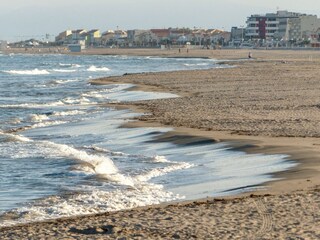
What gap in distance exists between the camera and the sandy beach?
9.40 m

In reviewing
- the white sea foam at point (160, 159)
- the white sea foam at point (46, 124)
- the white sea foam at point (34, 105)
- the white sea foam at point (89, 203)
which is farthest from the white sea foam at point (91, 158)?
the white sea foam at point (34, 105)

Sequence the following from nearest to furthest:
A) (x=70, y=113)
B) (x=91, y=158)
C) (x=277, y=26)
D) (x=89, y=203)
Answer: (x=89, y=203) < (x=91, y=158) < (x=70, y=113) < (x=277, y=26)

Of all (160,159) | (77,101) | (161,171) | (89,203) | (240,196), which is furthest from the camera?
(77,101)

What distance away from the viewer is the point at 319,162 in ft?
47.0

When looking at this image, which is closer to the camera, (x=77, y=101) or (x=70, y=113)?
(x=70, y=113)

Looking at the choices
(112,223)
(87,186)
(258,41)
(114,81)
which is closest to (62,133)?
(87,186)

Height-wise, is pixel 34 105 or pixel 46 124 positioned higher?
pixel 46 124

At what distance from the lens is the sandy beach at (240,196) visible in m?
9.40

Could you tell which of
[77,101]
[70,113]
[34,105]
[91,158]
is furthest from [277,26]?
[91,158]

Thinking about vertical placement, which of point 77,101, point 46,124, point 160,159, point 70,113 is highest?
point 160,159

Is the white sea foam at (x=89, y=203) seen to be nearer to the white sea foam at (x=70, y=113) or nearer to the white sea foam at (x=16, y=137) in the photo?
the white sea foam at (x=16, y=137)

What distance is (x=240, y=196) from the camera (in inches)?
467

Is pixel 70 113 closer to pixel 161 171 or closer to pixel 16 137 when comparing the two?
pixel 16 137

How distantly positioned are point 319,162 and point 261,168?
108cm
